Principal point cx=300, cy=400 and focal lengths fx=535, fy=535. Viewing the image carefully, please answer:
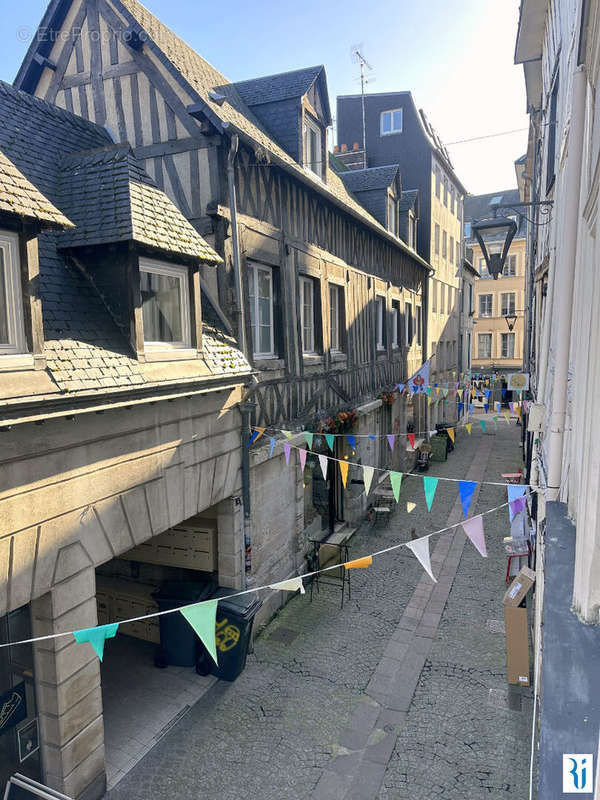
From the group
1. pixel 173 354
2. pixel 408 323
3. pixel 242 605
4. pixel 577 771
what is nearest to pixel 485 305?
pixel 408 323

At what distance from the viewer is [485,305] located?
40.7m

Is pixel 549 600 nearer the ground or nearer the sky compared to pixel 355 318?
nearer the ground

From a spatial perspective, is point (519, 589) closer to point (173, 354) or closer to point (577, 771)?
point (173, 354)

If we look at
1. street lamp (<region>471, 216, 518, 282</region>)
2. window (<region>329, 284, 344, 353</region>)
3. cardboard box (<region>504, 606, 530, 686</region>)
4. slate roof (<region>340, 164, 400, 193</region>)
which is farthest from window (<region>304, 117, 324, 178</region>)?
cardboard box (<region>504, 606, 530, 686</region>)

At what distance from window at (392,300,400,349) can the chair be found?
26.7ft

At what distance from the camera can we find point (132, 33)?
7445 millimetres

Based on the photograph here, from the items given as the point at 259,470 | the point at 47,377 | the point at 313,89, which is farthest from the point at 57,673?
the point at 313,89

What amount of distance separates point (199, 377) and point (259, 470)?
2695 mm

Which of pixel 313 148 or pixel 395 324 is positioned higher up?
pixel 313 148

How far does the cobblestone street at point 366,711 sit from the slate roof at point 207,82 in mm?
7426

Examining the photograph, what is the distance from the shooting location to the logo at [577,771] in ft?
5.29

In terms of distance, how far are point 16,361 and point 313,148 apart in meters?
8.57

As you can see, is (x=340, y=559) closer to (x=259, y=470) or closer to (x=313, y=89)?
(x=259, y=470)

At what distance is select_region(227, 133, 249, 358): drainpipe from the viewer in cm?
730
